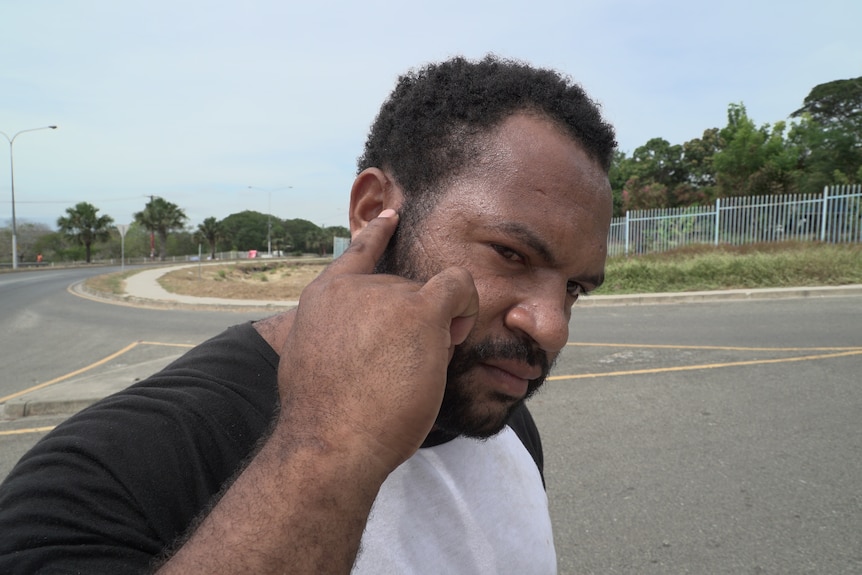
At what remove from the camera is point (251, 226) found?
122 metres

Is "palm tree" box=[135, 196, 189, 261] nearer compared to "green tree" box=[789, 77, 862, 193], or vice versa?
"green tree" box=[789, 77, 862, 193]

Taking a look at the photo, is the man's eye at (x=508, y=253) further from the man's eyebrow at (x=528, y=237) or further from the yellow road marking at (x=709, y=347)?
the yellow road marking at (x=709, y=347)

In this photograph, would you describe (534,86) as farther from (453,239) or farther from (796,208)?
(796,208)

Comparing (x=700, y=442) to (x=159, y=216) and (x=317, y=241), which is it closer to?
(x=159, y=216)

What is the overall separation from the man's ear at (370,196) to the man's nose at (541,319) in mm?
447

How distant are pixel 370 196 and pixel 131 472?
0.83 meters

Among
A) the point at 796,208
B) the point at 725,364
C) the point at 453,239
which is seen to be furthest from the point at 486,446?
the point at 796,208

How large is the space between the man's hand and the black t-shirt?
0.72 feet

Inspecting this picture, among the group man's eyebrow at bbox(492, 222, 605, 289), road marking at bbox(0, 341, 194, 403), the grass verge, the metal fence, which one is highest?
the metal fence

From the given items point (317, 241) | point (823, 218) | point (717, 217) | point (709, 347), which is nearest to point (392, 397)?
point (709, 347)

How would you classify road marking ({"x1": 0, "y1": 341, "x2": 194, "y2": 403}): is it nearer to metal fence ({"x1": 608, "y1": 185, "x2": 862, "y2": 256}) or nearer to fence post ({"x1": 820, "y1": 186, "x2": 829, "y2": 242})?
metal fence ({"x1": 608, "y1": 185, "x2": 862, "y2": 256})

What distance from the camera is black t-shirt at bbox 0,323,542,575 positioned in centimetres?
75

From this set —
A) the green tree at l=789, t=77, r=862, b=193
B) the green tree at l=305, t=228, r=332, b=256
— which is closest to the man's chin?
the green tree at l=789, t=77, r=862, b=193

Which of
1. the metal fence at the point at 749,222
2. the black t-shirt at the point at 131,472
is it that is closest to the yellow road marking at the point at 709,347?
the black t-shirt at the point at 131,472
